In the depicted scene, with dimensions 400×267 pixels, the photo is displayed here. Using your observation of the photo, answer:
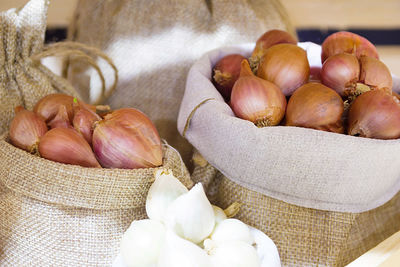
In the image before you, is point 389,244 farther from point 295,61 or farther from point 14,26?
point 14,26

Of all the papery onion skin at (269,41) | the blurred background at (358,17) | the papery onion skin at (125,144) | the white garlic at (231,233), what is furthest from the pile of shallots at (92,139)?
the blurred background at (358,17)

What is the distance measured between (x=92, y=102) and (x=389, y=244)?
615 millimetres

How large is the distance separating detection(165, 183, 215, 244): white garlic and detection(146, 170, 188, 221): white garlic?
0.01 metres

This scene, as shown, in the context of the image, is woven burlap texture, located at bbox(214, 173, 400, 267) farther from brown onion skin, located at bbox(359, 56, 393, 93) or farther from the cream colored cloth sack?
brown onion skin, located at bbox(359, 56, 393, 93)

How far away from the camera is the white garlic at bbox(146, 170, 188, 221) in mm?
478

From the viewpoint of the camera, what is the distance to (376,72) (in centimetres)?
61

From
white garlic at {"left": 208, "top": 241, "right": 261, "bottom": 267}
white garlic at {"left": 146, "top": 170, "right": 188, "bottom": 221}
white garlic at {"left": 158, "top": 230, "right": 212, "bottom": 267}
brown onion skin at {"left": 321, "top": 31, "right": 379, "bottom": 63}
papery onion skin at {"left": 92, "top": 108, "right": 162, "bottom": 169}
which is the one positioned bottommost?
white garlic at {"left": 208, "top": 241, "right": 261, "bottom": 267}

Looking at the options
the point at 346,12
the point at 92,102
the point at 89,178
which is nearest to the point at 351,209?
the point at 89,178

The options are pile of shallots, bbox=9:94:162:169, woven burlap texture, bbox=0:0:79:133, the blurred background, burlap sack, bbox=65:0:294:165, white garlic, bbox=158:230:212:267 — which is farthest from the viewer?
the blurred background

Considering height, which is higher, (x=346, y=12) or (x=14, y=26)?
(x=14, y=26)

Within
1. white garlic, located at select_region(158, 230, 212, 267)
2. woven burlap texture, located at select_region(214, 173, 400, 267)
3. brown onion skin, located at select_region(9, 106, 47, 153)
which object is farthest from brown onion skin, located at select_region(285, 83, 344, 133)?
brown onion skin, located at select_region(9, 106, 47, 153)

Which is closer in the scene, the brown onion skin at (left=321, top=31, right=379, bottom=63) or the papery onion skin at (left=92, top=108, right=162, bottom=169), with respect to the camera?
the papery onion skin at (left=92, top=108, right=162, bottom=169)

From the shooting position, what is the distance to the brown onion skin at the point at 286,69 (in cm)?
61

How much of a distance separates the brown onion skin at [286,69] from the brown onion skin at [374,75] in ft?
0.28
